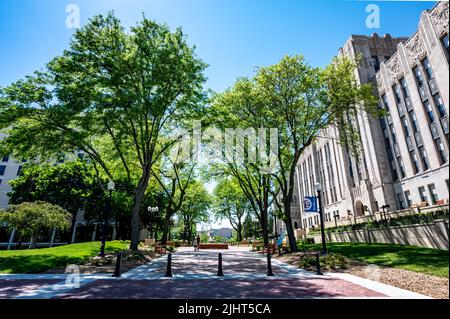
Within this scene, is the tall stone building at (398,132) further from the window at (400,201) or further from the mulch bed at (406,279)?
the mulch bed at (406,279)

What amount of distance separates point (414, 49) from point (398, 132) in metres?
9.79

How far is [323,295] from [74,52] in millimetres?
18250

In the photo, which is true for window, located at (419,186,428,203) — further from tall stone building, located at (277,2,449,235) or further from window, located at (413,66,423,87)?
window, located at (413,66,423,87)

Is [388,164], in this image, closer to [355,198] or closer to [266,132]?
[355,198]

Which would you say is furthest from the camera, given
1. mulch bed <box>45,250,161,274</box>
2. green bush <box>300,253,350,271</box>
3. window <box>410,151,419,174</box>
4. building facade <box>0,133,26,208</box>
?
building facade <box>0,133,26,208</box>

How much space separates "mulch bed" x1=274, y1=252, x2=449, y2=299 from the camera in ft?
24.0

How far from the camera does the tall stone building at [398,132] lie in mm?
25719

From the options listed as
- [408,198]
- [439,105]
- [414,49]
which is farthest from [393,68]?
[408,198]

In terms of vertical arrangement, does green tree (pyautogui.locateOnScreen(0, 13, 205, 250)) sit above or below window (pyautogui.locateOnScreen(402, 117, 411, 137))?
below

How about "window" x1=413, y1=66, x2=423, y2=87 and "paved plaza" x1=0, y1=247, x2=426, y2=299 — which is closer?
"paved plaza" x1=0, y1=247, x2=426, y2=299

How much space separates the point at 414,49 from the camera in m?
28.9

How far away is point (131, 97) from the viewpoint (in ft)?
51.0

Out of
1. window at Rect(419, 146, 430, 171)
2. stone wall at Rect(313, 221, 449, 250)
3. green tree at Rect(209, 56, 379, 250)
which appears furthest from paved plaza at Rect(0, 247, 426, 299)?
window at Rect(419, 146, 430, 171)

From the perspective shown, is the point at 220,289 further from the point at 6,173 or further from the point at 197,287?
the point at 6,173
